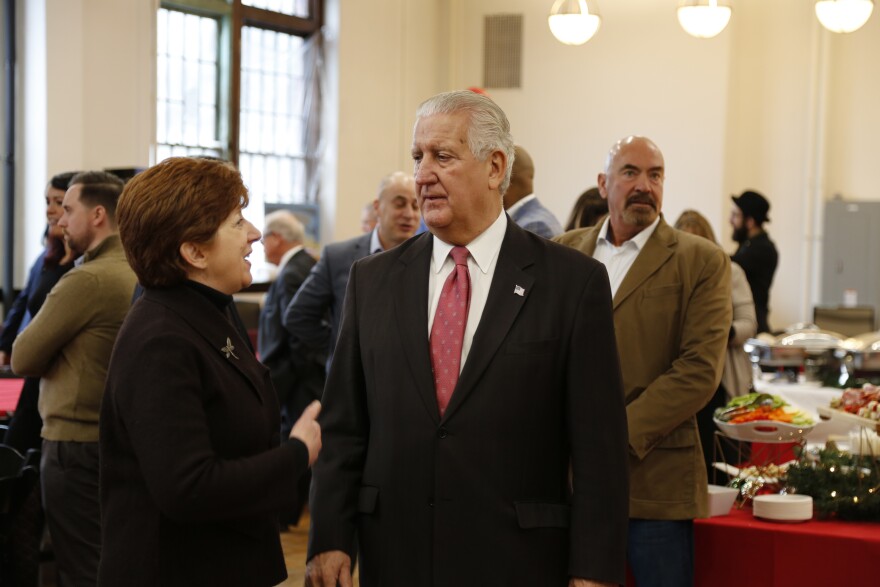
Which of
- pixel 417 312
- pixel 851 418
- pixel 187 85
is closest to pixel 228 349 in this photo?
pixel 417 312

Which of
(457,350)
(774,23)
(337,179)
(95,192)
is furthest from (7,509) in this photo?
(774,23)

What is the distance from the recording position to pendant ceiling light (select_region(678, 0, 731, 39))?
7.26m

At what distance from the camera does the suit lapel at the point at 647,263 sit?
2885 millimetres

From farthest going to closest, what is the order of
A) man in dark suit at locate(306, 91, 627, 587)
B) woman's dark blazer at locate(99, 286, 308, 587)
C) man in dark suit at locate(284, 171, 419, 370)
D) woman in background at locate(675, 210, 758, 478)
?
woman in background at locate(675, 210, 758, 478) < man in dark suit at locate(284, 171, 419, 370) < man in dark suit at locate(306, 91, 627, 587) < woman's dark blazer at locate(99, 286, 308, 587)

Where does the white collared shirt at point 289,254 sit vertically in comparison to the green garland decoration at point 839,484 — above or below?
above

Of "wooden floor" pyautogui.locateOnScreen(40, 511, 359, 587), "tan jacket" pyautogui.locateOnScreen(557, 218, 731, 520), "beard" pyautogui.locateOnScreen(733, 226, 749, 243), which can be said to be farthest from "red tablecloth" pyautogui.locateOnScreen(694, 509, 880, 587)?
"beard" pyautogui.locateOnScreen(733, 226, 749, 243)

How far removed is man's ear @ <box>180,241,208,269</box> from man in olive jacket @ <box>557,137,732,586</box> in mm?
1254

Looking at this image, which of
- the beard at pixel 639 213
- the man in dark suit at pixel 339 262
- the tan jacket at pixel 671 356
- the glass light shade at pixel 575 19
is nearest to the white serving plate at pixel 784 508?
the tan jacket at pixel 671 356

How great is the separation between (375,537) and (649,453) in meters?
0.95

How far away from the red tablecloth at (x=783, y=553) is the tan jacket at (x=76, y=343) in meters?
1.97

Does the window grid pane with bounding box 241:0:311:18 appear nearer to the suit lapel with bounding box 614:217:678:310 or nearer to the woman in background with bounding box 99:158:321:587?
the suit lapel with bounding box 614:217:678:310

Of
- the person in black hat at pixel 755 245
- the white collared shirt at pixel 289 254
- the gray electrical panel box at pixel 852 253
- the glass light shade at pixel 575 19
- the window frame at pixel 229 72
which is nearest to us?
the white collared shirt at pixel 289 254

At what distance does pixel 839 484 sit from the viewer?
3371mm

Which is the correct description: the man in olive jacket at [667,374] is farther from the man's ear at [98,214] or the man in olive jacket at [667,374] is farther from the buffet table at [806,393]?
the buffet table at [806,393]
